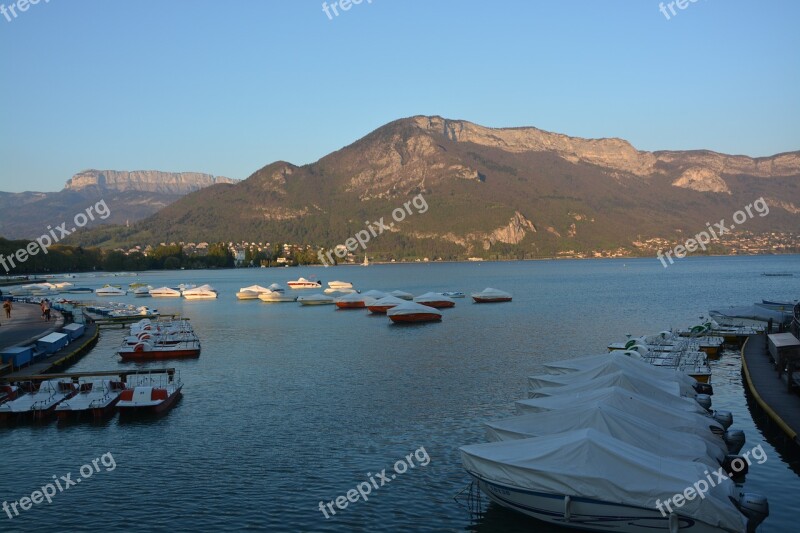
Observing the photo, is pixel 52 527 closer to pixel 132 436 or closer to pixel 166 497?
pixel 166 497

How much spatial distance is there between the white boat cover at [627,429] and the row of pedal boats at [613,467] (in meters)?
0.03

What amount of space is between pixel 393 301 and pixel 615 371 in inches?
2486

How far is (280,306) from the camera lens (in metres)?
107

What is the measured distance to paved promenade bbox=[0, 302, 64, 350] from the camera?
2005 inches

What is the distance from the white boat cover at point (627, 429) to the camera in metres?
18.8

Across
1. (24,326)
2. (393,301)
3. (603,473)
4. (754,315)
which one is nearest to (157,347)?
(24,326)

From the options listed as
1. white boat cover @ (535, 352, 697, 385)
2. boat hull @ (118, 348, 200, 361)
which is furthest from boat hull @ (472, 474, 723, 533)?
boat hull @ (118, 348, 200, 361)

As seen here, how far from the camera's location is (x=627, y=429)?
18984 millimetres

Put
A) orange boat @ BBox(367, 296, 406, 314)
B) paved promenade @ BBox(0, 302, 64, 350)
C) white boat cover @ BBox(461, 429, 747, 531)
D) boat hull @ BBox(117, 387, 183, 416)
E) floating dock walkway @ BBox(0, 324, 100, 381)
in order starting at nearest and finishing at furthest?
white boat cover @ BBox(461, 429, 747, 531) < boat hull @ BBox(117, 387, 183, 416) < floating dock walkway @ BBox(0, 324, 100, 381) < paved promenade @ BBox(0, 302, 64, 350) < orange boat @ BBox(367, 296, 406, 314)

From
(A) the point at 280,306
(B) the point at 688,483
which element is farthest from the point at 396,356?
(A) the point at 280,306

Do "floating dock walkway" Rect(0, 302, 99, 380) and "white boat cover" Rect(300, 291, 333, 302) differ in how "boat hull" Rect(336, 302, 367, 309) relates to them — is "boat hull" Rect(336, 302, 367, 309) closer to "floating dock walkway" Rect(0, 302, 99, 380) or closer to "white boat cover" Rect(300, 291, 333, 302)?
"white boat cover" Rect(300, 291, 333, 302)

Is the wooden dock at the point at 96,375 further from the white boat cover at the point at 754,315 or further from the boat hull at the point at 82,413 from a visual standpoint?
the white boat cover at the point at 754,315

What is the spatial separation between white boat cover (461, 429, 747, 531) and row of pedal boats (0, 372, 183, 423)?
19.9m

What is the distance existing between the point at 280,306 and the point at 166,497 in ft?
283
